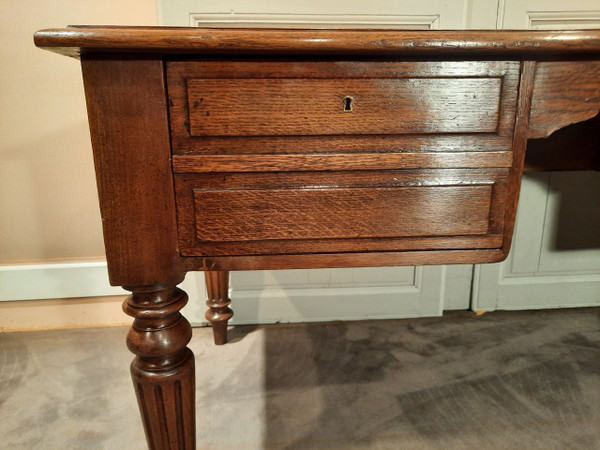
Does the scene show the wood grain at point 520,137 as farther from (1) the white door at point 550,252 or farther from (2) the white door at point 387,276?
(1) the white door at point 550,252

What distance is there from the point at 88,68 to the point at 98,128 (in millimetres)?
69

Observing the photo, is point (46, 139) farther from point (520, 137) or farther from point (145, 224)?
point (520, 137)

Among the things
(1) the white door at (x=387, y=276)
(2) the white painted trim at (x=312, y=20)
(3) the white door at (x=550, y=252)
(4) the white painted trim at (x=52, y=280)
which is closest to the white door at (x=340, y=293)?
(1) the white door at (x=387, y=276)

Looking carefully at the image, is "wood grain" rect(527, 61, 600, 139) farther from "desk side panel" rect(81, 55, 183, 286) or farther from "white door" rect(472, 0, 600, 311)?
"white door" rect(472, 0, 600, 311)

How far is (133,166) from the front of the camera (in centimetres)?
54

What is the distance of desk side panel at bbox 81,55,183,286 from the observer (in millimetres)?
514

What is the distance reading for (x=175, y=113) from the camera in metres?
0.53

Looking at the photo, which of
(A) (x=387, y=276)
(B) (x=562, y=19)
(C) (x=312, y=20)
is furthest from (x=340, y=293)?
(B) (x=562, y=19)

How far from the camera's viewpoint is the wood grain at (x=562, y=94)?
0.56 metres

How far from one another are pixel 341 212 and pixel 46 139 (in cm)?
103

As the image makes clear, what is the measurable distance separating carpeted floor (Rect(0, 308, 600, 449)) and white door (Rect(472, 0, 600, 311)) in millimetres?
89

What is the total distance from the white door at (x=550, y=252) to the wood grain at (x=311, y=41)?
0.93m

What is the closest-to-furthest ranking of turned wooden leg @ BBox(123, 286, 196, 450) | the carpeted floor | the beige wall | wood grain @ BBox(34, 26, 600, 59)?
1. wood grain @ BBox(34, 26, 600, 59)
2. turned wooden leg @ BBox(123, 286, 196, 450)
3. the carpeted floor
4. the beige wall

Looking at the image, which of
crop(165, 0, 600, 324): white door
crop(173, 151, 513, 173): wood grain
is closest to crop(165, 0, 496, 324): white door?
crop(165, 0, 600, 324): white door
